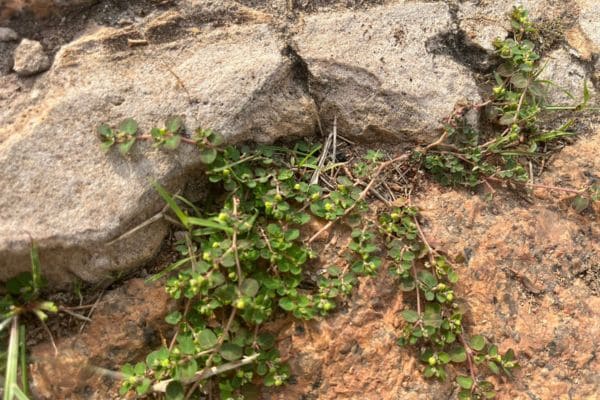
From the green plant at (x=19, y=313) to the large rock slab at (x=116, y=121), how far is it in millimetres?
59

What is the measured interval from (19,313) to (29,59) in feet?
3.28

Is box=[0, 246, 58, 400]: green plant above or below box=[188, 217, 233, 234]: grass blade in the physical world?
below

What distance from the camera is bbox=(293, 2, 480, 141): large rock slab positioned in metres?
2.58

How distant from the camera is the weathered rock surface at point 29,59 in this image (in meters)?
2.35

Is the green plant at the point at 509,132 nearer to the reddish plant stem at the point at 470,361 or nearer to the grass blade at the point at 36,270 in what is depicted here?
the reddish plant stem at the point at 470,361

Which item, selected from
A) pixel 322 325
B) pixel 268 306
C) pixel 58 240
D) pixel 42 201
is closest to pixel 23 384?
pixel 58 240

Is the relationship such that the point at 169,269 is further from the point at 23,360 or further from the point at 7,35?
the point at 7,35

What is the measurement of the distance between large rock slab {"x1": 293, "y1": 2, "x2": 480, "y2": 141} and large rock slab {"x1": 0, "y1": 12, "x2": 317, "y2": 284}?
13 cm

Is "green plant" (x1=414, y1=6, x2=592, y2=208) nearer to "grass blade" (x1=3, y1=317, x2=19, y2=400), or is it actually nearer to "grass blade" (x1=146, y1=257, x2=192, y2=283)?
"grass blade" (x1=146, y1=257, x2=192, y2=283)

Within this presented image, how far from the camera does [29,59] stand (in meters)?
2.36

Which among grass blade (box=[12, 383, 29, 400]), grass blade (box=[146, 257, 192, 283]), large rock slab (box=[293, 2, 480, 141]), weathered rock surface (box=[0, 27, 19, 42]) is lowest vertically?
grass blade (box=[12, 383, 29, 400])

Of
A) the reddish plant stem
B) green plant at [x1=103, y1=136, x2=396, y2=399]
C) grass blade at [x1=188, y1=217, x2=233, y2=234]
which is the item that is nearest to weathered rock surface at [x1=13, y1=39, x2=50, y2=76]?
green plant at [x1=103, y1=136, x2=396, y2=399]

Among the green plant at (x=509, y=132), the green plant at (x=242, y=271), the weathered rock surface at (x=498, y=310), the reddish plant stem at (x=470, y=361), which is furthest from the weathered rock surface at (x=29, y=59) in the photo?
the reddish plant stem at (x=470, y=361)

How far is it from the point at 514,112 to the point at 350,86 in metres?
0.76
